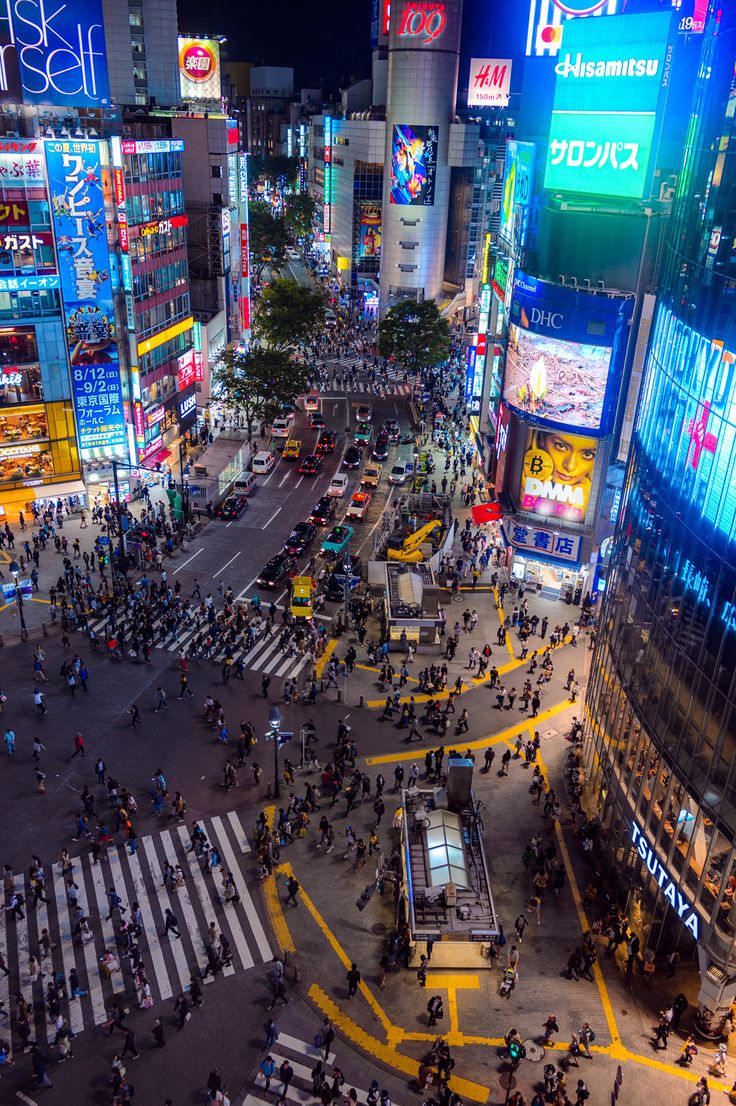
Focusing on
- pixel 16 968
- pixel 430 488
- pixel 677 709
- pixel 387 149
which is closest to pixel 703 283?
pixel 677 709

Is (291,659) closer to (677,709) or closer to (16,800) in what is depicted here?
(16,800)

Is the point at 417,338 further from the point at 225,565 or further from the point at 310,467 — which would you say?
the point at 225,565

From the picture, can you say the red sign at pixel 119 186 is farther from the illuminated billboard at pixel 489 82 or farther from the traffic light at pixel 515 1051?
the illuminated billboard at pixel 489 82

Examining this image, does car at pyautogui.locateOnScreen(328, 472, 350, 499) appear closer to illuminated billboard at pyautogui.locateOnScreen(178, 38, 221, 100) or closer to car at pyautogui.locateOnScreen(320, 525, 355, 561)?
car at pyautogui.locateOnScreen(320, 525, 355, 561)

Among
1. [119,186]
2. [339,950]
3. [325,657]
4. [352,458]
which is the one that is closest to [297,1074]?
[339,950]

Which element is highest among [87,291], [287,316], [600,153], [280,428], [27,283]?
[600,153]
